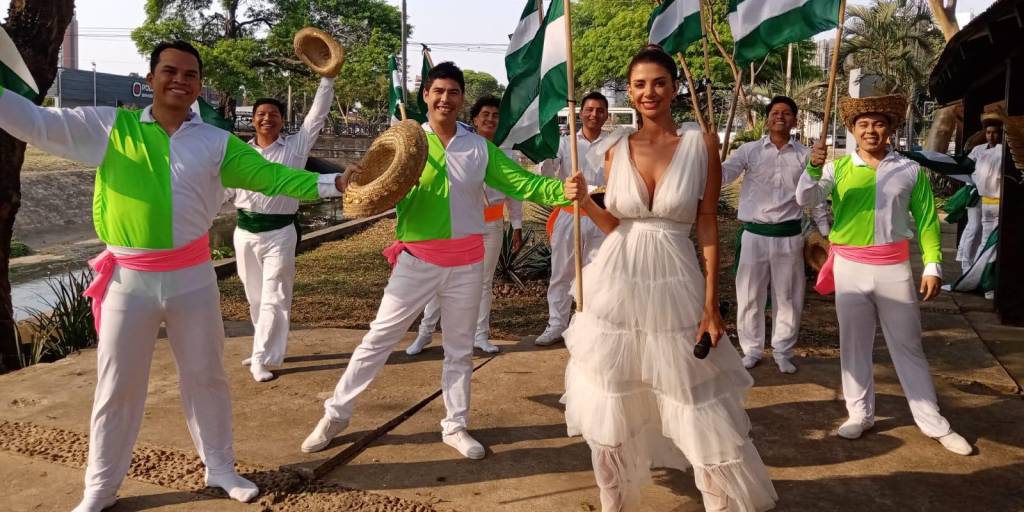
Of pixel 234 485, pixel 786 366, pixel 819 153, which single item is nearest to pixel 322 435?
pixel 234 485

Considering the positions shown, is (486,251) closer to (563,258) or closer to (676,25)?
(563,258)

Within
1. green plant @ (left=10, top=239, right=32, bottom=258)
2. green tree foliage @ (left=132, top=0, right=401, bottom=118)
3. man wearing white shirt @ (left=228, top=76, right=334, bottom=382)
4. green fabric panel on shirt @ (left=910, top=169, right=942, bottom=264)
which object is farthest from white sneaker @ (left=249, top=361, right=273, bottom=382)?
green tree foliage @ (left=132, top=0, right=401, bottom=118)

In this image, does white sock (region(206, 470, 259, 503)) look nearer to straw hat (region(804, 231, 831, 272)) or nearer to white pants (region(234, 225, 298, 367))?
white pants (region(234, 225, 298, 367))

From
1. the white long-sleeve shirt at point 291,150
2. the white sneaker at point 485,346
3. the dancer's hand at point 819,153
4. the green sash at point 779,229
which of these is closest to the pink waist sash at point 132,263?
the white long-sleeve shirt at point 291,150

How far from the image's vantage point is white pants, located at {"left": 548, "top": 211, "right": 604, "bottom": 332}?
683 cm

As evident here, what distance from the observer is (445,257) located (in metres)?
4.34

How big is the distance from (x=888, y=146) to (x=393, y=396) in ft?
11.6

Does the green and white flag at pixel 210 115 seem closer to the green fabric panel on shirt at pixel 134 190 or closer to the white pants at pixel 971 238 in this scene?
the green fabric panel on shirt at pixel 134 190

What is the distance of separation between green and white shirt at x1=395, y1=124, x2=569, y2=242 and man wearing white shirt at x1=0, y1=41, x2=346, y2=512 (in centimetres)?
71

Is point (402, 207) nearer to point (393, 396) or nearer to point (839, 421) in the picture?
point (393, 396)

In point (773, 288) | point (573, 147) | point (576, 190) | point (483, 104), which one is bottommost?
point (773, 288)

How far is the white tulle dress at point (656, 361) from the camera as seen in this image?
3.17 meters

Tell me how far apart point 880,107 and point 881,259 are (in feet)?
2.86

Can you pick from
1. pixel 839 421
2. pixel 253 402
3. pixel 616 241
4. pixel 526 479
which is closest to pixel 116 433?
pixel 253 402
